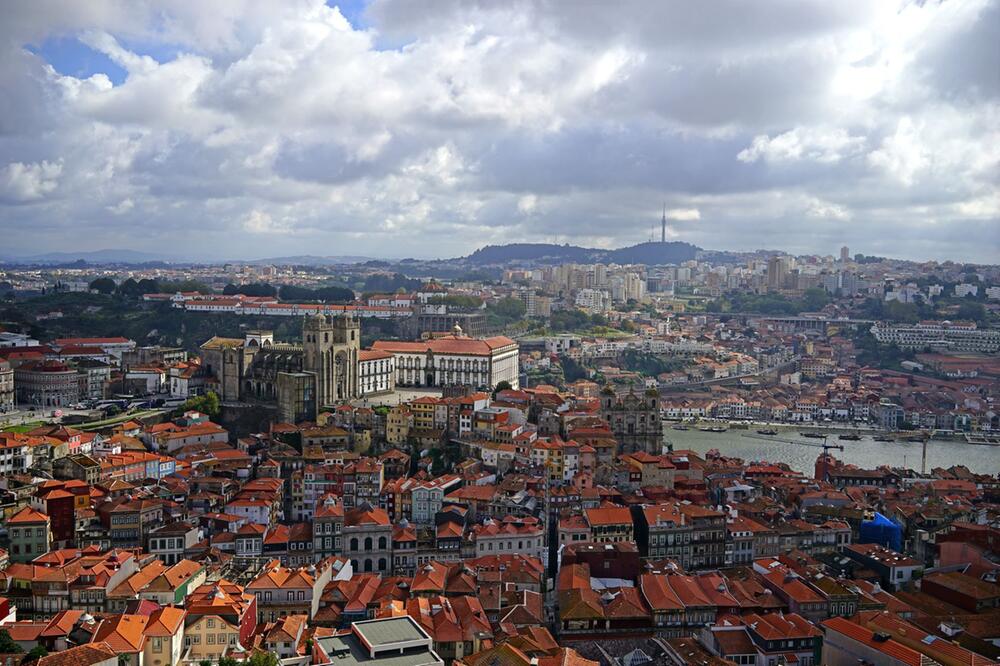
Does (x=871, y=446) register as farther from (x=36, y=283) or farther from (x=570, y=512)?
(x=36, y=283)

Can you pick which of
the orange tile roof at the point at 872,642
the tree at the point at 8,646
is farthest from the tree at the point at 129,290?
the orange tile roof at the point at 872,642

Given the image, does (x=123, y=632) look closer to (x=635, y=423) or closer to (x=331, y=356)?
(x=331, y=356)

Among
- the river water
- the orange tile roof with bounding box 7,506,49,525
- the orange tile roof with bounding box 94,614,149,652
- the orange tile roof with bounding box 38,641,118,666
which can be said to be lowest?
the river water

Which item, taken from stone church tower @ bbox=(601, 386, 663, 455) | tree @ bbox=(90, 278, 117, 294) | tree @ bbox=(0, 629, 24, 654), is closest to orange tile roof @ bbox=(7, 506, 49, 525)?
tree @ bbox=(0, 629, 24, 654)

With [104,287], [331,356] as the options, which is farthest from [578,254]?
[331,356]

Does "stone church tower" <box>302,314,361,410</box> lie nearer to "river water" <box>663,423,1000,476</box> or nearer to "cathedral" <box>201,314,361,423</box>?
"cathedral" <box>201,314,361,423</box>

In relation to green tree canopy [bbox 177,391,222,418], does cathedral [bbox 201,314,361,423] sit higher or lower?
higher

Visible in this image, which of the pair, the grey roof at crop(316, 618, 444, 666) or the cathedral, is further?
the cathedral

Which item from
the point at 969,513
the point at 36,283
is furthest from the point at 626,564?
the point at 36,283
